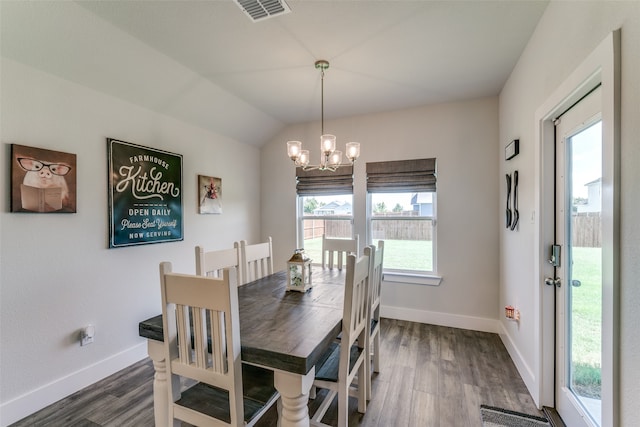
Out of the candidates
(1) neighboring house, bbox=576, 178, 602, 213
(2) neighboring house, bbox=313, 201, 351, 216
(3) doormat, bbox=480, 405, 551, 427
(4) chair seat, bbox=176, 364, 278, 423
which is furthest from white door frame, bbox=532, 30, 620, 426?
(2) neighboring house, bbox=313, 201, 351, 216

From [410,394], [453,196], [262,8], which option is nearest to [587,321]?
[410,394]

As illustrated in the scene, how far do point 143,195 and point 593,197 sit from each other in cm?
329

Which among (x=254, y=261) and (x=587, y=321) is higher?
(x=254, y=261)

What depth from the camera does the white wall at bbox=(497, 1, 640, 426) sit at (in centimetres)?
102

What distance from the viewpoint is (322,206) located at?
4098 mm

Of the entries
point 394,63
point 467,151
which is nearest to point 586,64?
point 394,63

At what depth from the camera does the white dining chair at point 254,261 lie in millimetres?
2467

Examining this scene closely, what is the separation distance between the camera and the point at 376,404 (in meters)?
2.02

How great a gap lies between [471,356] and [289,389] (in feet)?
7.28

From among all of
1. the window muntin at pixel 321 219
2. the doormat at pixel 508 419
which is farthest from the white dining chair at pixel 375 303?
the window muntin at pixel 321 219

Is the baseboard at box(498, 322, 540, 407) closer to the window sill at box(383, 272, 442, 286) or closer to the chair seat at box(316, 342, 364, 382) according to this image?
the window sill at box(383, 272, 442, 286)

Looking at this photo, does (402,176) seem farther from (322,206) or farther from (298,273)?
(298,273)

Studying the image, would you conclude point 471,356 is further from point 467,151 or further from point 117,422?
point 117,422

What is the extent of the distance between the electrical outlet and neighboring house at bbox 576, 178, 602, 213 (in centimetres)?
344
